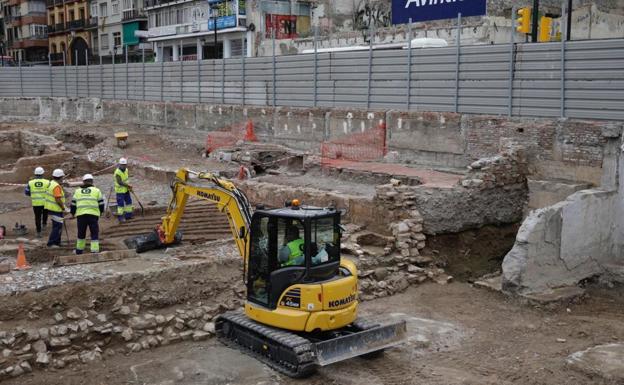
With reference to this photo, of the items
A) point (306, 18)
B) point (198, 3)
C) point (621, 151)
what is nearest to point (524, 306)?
point (621, 151)

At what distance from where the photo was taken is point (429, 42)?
2064cm

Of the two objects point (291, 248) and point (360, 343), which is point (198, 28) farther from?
point (360, 343)

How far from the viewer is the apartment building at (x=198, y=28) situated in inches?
1591

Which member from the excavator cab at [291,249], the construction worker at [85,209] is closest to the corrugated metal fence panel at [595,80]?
the excavator cab at [291,249]

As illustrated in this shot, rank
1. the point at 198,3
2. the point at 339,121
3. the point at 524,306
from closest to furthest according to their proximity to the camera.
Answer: the point at 524,306
the point at 339,121
the point at 198,3

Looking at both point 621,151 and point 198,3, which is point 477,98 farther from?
point 198,3

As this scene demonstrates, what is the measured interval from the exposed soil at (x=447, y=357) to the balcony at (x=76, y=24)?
52048 mm

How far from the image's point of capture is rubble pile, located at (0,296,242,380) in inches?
329

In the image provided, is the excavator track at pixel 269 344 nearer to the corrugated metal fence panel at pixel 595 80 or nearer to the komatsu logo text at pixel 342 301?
the komatsu logo text at pixel 342 301

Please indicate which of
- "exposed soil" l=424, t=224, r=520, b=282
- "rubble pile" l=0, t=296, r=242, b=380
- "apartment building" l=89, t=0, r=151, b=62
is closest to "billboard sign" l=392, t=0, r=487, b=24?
"exposed soil" l=424, t=224, r=520, b=282

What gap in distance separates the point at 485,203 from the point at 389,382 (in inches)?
267

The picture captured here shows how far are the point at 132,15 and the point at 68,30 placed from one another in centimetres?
A: 987

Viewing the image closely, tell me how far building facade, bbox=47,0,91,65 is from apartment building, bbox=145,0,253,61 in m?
10.2

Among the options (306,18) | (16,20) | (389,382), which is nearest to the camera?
(389,382)
